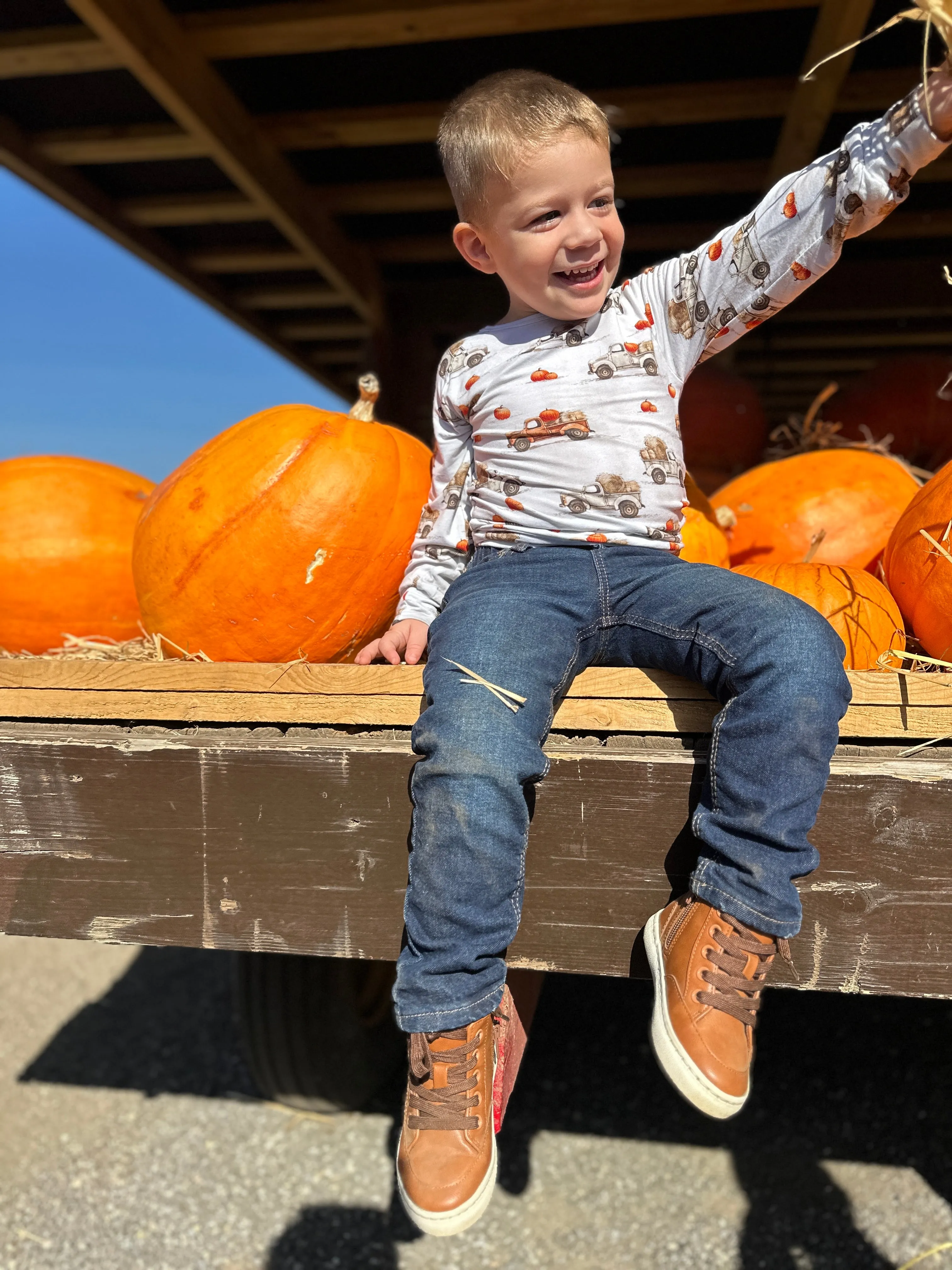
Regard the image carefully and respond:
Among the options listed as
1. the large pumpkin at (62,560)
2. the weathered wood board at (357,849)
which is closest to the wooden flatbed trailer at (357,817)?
the weathered wood board at (357,849)

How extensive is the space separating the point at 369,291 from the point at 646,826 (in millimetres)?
3880

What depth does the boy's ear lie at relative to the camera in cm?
165

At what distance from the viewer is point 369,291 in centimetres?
466

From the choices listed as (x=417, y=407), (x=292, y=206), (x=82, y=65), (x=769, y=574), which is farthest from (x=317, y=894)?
(x=417, y=407)

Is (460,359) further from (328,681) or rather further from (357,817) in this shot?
(357,817)

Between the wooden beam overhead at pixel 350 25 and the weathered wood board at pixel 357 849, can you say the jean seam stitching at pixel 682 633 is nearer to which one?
the weathered wood board at pixel 357 849

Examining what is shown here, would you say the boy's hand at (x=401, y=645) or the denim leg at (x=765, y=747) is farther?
the boy's hand at (x=401, y=645)

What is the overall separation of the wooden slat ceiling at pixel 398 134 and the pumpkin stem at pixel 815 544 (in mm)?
1538

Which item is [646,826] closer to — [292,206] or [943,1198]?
[943,1198]

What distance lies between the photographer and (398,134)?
3387 mm

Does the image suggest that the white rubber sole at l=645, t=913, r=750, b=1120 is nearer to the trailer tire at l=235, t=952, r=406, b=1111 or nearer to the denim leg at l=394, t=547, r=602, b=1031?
the denim leg at l=394, t=547, r=602, b=1031

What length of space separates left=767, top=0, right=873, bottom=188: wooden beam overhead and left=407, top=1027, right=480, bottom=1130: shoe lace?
237 centimetres

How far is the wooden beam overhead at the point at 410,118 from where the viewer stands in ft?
10.2

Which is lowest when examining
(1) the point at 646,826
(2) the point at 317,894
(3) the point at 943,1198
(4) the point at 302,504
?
(3) the point at 943,1198
